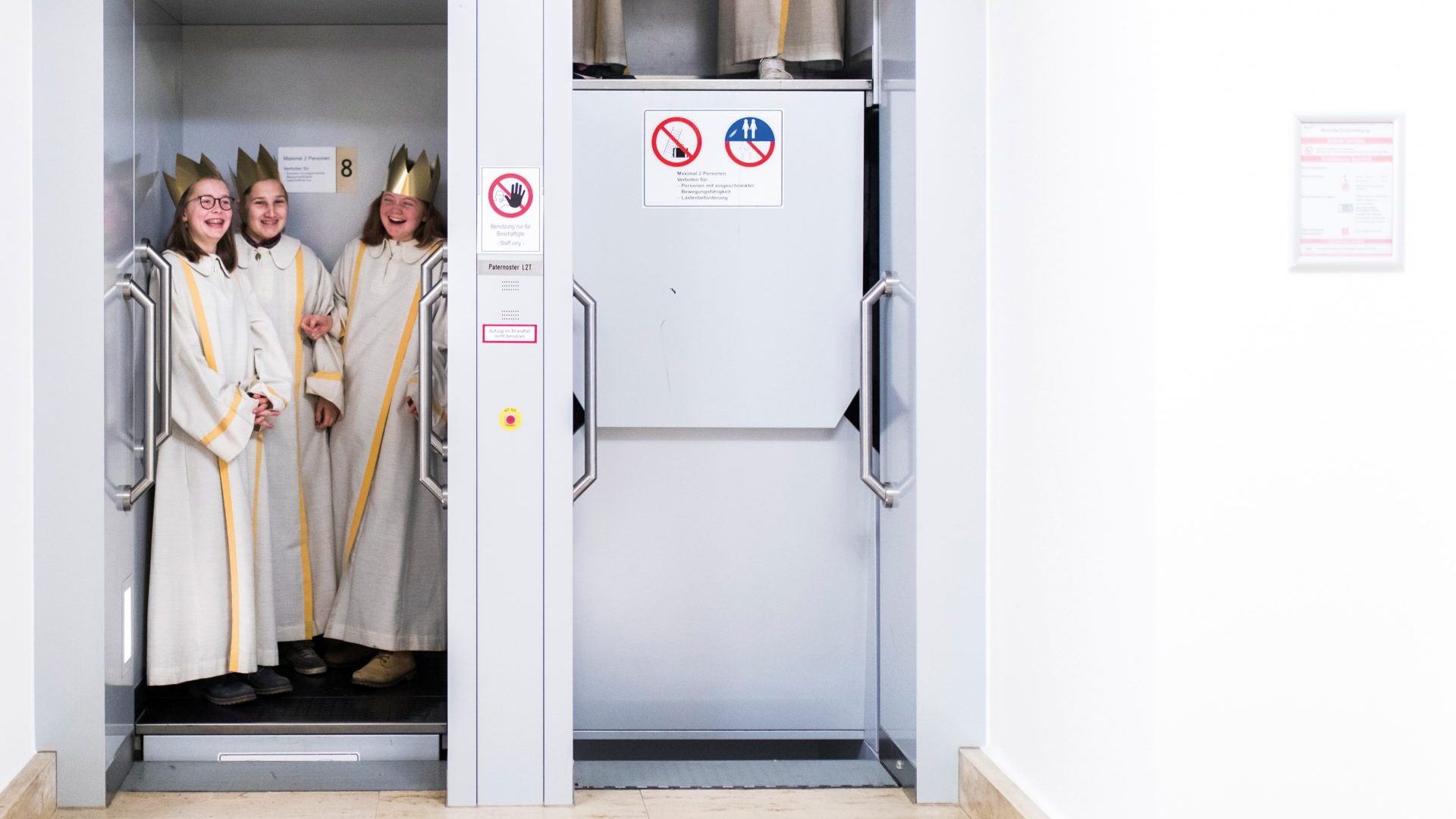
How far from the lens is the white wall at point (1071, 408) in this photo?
6.27 feet

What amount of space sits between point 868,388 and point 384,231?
4.95ft

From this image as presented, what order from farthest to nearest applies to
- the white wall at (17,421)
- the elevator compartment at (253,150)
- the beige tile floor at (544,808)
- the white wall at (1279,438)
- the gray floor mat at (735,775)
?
the gray floor mat at (735,775) < the elevator compartment at (253,150) < the beige tile floor at (544,808) < the white wall at (17,421) < the white wall at (1279,438)

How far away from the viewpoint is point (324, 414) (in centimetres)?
317

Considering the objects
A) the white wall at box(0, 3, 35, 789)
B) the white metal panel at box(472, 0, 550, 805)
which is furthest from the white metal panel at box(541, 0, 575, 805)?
the white wall at box(0, 3, 35, 789)

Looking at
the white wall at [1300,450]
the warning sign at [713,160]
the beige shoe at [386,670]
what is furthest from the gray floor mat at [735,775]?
the warning sign at [713,160]

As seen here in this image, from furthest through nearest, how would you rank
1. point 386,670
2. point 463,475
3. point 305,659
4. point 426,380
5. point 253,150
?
point 253,150
point 305,659
point 386,670
point 426,380
point 463,475

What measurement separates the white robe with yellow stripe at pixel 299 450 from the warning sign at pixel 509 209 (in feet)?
2.95

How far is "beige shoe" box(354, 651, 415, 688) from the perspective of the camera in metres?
2.99

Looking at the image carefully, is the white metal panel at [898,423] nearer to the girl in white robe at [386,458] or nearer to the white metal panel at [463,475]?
the white metal panel at [463,475]

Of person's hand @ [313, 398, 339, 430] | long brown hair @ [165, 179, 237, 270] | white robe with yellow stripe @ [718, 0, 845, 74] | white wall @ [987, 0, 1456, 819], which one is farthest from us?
person's hand @ [313, 398, 339, 430]

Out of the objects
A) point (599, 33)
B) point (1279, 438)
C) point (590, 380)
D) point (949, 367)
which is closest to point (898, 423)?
point (949, 367)

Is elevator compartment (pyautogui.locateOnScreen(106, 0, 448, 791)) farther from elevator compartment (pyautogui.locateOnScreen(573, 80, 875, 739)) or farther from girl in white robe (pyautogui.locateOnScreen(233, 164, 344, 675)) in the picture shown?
elevator compartment (pyautogui.locateOnScreen(573, 80, 875, 739))

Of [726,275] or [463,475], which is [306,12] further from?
[463,475]

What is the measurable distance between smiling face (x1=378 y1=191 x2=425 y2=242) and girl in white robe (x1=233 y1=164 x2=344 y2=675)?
254 millimetres
